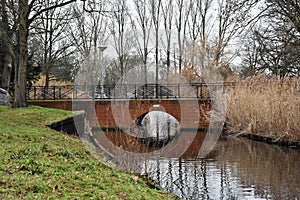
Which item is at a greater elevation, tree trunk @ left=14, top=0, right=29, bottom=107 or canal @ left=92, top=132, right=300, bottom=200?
tree trunk @ left=14, top=0, right=29, bottom=107

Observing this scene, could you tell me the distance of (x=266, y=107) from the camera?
16.7 m

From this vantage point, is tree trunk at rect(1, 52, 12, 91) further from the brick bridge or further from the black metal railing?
the black metal railing

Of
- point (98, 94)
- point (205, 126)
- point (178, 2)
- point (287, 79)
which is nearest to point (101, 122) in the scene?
point (98, 94)

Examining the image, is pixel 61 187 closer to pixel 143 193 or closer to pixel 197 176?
pixel 143 193

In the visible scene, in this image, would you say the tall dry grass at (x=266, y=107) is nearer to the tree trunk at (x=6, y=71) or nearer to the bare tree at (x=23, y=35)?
the bare tree at (x=23, y=35)

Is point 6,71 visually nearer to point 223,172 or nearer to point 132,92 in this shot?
point 132,92

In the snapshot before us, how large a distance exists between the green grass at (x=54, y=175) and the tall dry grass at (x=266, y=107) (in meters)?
9.64

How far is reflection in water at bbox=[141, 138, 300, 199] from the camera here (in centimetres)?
836

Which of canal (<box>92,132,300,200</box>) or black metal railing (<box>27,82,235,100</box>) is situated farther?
black metal railing (<box>27,82,235,100</box>)

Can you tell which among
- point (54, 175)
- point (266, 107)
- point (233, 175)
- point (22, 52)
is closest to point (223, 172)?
point (233, 175)

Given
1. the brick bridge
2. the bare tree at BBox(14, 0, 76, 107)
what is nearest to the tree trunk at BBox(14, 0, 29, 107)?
the bare tree at BBox(14, 0, 76, 107)

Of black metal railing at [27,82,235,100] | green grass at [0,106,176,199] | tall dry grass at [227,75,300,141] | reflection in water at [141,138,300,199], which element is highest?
black metal railing at [27,82,235,100]

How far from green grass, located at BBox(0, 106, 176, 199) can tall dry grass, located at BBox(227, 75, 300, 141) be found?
964 cm

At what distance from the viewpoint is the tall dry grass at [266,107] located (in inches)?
599
